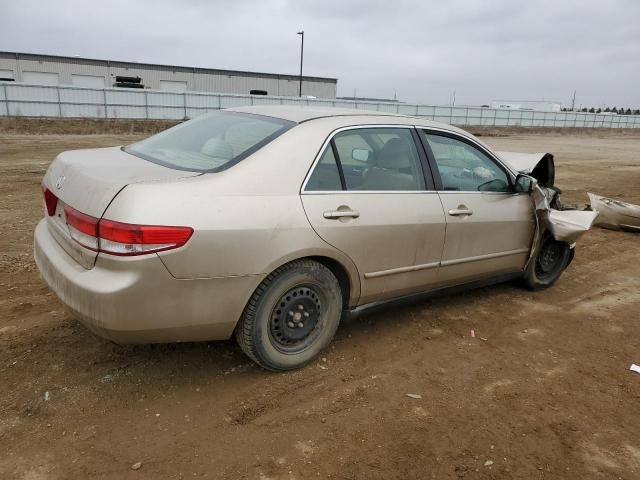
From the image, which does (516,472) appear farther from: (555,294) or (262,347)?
(555,294)

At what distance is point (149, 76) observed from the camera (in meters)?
46.1

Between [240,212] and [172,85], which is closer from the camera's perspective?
[240,212]

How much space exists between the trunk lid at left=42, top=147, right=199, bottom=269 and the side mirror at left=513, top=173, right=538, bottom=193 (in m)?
2.70

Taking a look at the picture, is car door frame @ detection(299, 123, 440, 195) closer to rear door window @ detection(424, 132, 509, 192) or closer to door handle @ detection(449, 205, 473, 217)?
rear door window @ detection(424, 132, 509, 192)

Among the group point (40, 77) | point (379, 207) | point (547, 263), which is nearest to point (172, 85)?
point (40, 77)

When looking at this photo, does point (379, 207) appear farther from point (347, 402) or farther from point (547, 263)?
point (547, 263)

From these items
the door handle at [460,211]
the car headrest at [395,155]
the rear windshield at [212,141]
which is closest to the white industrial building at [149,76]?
the rear windshield at [212,141]

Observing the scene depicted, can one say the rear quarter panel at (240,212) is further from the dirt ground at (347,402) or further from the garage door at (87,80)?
the garage door at (87,80)

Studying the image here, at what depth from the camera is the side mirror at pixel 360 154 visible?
3.45 meters

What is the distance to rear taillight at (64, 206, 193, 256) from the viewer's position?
2506 millimetres

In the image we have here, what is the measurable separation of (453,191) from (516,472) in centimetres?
201

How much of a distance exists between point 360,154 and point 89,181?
1.70m

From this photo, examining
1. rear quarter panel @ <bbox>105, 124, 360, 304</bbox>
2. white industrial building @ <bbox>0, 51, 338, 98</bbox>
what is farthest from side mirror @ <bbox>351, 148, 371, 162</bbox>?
white industrial building @ <bbox>0, 51, 338, 98</bbox>

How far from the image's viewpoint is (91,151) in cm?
364
